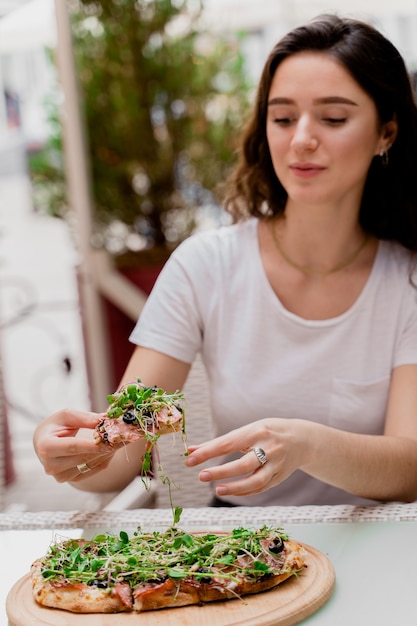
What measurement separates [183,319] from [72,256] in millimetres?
2780

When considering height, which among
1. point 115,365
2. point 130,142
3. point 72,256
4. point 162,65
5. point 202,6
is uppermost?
point 202,6

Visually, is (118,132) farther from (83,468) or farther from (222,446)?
(222,446)

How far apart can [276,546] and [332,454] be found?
34cm

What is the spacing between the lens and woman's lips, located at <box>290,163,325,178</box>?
5.99 feet

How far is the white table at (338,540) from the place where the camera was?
1148 mm

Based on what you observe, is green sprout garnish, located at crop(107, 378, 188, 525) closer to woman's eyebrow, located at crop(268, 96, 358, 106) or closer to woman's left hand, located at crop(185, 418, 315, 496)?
woman's left hand, located at crop(185, 418, 315, 496)

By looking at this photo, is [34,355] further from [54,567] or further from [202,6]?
[54,567]

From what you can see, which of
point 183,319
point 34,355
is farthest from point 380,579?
point 34,355

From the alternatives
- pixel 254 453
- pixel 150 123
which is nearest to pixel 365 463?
pixel 254 453

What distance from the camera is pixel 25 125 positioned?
170 inches

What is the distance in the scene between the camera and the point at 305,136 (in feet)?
5.89

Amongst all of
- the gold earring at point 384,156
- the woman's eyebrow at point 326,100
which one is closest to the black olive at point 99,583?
the woman's eyebrow at point 326,100

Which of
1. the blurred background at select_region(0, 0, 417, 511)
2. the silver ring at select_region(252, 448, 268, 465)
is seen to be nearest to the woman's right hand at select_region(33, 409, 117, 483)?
the silver ring at select_region(252, 448, 268, 465)

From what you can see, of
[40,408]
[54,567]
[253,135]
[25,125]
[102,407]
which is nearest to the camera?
[54,567]
